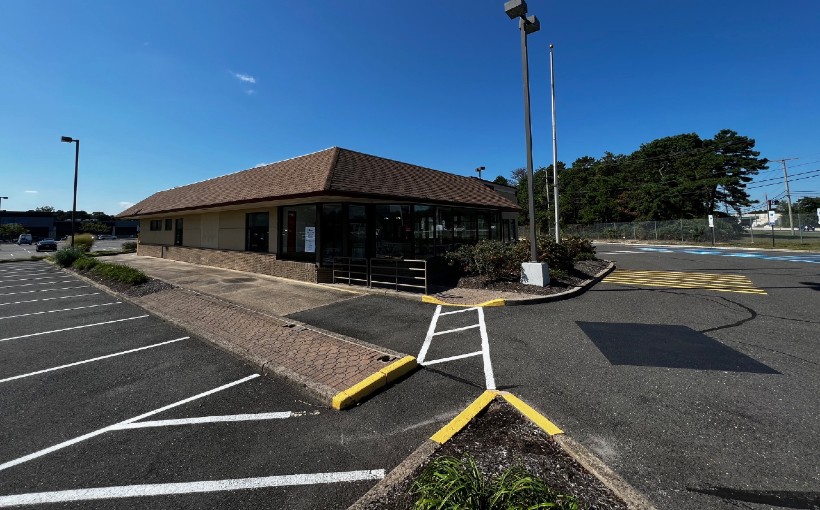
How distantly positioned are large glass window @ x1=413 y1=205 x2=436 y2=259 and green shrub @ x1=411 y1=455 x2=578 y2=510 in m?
12.3

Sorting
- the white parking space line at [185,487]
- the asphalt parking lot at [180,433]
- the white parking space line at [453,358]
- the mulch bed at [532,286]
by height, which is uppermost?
the mulch bed at [532,286]

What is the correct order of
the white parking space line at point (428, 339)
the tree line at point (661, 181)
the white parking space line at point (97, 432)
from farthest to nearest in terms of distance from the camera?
the tree line at point (661, 181) → the white parking space line at point (428, 339) → the white parking space line at point (97, 432)

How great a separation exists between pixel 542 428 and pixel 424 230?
12294 mm

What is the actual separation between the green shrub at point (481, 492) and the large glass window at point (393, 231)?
11.4 m

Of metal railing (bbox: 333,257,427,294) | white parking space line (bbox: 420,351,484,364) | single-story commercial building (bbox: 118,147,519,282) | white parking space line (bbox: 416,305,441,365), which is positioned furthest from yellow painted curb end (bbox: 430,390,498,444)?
single-story commercial building (bbox: 118,147,519,282)

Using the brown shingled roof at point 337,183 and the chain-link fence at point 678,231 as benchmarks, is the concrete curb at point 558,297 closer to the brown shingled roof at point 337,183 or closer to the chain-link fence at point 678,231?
the brown shingled roof at point 337,183

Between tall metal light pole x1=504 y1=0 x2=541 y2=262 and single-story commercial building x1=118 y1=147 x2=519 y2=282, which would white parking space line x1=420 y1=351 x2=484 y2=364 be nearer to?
tall metal light pole x1=504 y1=0 x2=541 y2=262

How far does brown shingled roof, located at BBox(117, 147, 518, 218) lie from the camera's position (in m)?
11.4

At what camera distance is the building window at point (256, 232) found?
588 inches

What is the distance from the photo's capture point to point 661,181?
154 ft

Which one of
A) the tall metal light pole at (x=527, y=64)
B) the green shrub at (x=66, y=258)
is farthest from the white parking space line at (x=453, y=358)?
the green shrub at (x=66, y=258)

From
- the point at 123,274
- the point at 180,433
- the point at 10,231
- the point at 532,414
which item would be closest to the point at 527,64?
the point at 532,414

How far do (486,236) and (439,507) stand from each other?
61.3 ft

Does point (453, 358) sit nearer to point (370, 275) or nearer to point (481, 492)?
point (481, 492)
